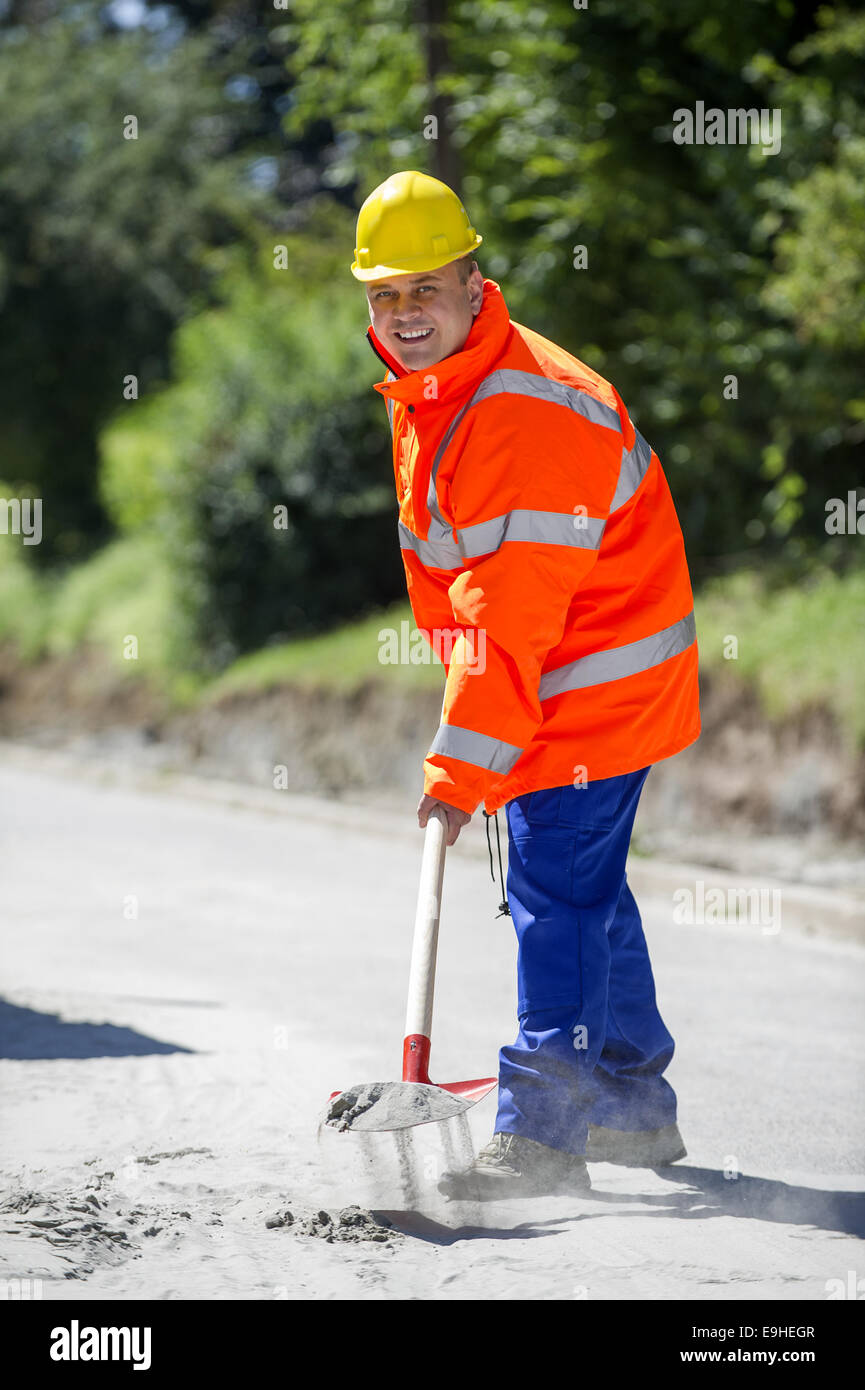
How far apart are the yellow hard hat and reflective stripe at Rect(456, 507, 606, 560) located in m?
0.60

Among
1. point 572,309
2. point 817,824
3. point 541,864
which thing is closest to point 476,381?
point 541,864

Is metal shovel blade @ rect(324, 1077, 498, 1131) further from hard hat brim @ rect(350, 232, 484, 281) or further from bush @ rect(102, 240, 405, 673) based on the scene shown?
bush @ rect(102, 240, 405, 673)

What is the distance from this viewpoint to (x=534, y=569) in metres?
3.62

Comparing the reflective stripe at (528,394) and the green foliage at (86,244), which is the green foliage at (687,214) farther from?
the green foliage at (86,244)

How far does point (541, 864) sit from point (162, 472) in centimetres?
1286

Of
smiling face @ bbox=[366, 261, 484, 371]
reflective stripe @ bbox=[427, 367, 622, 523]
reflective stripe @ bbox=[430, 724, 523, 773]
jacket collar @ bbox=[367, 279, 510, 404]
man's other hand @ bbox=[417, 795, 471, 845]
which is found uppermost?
smiling face @ bbox=[366, 261, 484, 371]

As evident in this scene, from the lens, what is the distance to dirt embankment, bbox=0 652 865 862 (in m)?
9.02

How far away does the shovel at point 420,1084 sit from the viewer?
349 cm

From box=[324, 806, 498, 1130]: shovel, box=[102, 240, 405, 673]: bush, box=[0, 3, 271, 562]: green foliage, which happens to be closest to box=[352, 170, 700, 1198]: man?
box=[324, 806, 498, 1130]: shovel

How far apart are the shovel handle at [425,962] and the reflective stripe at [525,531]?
0.56 meters

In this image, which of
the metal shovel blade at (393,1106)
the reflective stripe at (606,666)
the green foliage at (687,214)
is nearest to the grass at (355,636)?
the green foliage at (687,214)

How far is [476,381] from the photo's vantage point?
378 centimetres

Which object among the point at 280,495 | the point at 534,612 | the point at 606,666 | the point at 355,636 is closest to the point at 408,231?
the point at 534,612

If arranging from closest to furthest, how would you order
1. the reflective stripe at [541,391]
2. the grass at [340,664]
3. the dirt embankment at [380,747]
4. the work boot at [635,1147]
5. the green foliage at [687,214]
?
the reflective stripe at [541,391], the work boot at [635,1147], the dirt embankment at [380,747], the green foliage at [687,214], the grass at [340,664]
